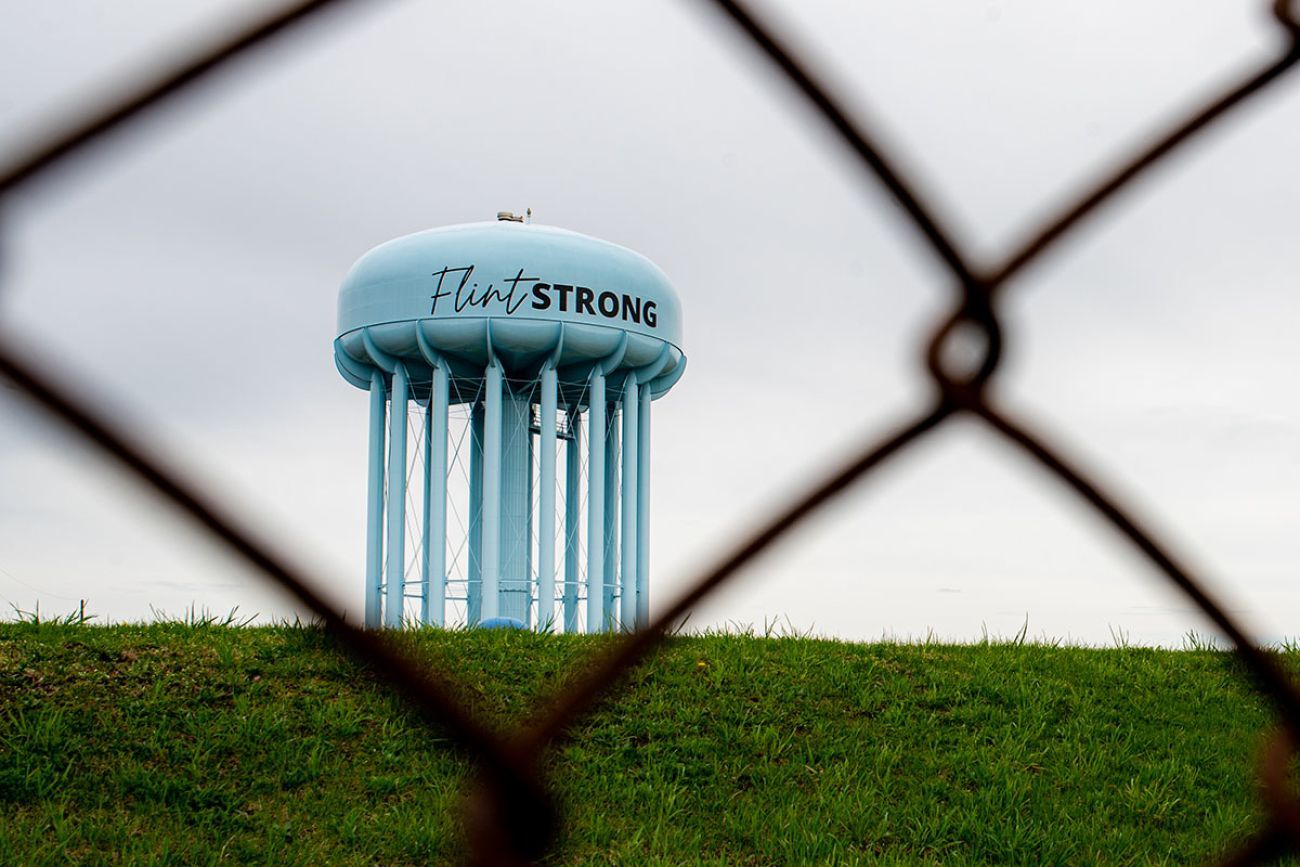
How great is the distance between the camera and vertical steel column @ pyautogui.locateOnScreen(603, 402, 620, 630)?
9.96 m

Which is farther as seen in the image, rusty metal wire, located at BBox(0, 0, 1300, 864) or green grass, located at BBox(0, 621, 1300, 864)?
green grass, located at BBox(0, 621, 1300, 864)

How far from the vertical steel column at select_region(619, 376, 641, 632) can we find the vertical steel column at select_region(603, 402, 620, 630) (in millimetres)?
99

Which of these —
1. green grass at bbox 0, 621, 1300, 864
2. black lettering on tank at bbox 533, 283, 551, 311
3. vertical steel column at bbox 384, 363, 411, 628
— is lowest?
green grass at bbox 0, 621, 1300, 864

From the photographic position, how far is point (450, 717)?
0.48 m

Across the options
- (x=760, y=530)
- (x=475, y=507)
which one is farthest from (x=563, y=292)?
(x=760, y=530)

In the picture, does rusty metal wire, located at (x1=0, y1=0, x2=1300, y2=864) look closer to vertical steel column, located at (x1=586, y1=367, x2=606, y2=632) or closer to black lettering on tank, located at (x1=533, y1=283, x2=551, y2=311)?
black lettering on tank, located at (x1=533, y1=283, x2=551, y2=311)

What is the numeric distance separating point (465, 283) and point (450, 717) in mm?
8616

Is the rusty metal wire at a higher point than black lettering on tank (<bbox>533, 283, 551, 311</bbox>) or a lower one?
lower

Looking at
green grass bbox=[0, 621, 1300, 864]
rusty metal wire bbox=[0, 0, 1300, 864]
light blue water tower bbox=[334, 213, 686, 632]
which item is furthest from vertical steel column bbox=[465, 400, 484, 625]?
rusty metal wire bbox=[0, 0, 1300, 864]

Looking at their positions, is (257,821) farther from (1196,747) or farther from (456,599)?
(456,599)

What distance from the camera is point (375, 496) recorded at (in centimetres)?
955

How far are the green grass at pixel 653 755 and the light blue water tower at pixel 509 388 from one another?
4.75 metres

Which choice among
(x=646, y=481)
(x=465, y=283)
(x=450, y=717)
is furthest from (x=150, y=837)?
(x=646, y=481)

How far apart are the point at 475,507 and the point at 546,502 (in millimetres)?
1166
